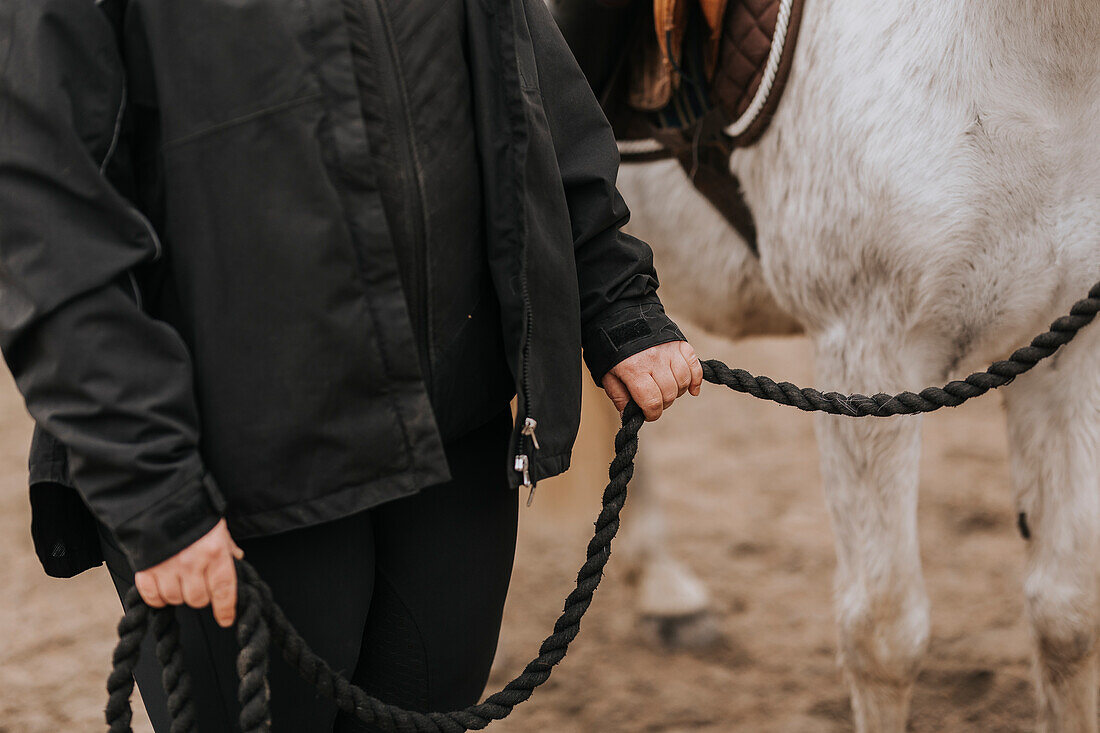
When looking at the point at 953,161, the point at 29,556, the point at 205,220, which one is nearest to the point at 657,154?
the point at 953,161

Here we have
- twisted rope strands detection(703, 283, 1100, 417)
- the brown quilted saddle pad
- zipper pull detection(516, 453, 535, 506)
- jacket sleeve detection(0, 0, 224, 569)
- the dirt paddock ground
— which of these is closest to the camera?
jacket sleeve detection(0, 0, 224, 569)

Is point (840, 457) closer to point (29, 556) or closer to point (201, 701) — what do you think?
point (201, 701)

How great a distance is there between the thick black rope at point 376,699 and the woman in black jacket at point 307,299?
4 cm

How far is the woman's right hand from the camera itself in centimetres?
83

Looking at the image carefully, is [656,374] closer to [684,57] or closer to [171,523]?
[171,523]

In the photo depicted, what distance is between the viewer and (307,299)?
870 millimetres

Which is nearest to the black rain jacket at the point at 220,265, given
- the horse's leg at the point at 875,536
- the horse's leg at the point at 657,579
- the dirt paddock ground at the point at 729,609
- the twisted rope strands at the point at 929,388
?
the twisted rope strands at the point at 929,388

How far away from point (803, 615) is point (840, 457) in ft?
3.47

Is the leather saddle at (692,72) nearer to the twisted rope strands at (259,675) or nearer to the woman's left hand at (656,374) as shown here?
the woman's left hand at (656,374)

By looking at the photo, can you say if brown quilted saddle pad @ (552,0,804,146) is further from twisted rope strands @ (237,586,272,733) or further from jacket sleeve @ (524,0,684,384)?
twisted rope strands @ (237,586,272,733)

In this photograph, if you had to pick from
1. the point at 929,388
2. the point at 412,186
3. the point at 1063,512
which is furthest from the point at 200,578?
the point at 1063,512

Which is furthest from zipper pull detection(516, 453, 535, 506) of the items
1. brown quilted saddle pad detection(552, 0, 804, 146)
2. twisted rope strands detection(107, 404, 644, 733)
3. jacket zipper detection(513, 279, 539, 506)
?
brown quilted saddle pad detection(552, 0, 804, 146)

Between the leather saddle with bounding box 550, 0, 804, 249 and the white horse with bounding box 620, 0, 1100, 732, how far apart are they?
0.04 meters

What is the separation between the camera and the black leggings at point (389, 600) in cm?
96
